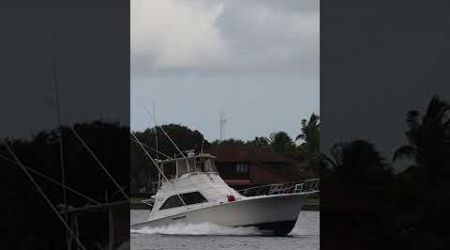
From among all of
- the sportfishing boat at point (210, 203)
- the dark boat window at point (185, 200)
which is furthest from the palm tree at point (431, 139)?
the dark boat window at point (185, 200)

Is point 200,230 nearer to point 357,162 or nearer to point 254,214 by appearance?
point 254,214

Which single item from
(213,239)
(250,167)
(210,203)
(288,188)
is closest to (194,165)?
(210,203)

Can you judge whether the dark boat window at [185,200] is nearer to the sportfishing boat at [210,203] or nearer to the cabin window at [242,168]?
the sportfishing boat at [210,203]

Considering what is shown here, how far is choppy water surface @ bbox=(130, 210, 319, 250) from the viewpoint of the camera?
994 inches

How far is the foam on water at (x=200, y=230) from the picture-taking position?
26203 mm

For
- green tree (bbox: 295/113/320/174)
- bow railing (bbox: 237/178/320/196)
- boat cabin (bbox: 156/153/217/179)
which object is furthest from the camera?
green tree (bbox: 295/113/320/174)

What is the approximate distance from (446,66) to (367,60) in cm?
76

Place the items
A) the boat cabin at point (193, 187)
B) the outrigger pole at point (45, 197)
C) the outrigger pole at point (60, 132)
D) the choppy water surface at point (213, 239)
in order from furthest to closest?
the boat cabin at point (193, 187) < the choppy water surface at point (213, 239) < the outrigger pole at point (45, 197) < the outrigger pole at point (60, 132)

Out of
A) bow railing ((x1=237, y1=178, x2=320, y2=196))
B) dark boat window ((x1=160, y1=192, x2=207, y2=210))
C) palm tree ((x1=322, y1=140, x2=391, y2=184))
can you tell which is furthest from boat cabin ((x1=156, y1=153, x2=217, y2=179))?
palm tree ((x1=322, y1=140, x2=391, y2=184))

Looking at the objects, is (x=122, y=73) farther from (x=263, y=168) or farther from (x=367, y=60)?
(x=263, y=168)

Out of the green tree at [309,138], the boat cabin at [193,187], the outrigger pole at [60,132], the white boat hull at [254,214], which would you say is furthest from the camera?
the green tree at [309,138]

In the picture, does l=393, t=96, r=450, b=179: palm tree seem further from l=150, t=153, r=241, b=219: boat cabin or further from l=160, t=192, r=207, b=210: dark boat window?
l=160, t=192, r=207, b=210: dark boat window

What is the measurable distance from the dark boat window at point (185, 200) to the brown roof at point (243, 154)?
8132 mm

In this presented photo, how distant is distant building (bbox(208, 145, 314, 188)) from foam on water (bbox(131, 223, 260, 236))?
21.9 feet
